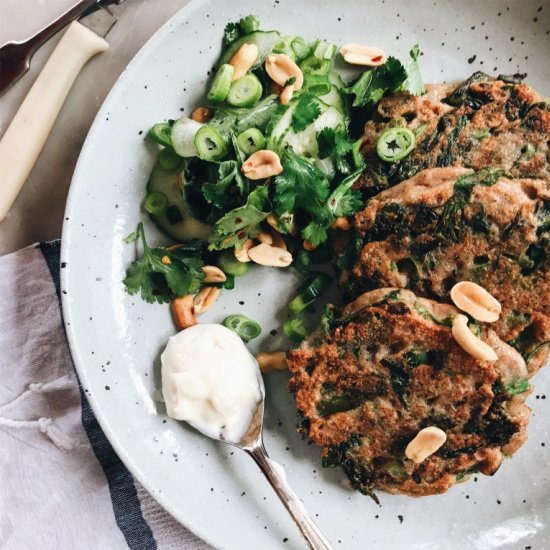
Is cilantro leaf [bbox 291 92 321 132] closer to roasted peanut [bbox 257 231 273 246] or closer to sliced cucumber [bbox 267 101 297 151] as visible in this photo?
sliced cucumber [bbox 267 101 297 151]

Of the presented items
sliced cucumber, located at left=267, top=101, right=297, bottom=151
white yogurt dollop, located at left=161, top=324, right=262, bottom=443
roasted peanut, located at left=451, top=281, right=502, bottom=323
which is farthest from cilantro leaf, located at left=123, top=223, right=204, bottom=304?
roasted peanut, located at left=451, top=281, right=502, bottom=323

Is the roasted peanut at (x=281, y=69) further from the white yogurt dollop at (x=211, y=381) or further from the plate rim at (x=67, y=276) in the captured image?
the white yogurt dollop at (x=211, y=381)

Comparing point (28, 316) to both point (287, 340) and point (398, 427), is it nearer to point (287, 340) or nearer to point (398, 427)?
point (287, 340)

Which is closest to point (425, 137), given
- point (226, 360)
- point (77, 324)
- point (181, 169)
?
point (181, 169)

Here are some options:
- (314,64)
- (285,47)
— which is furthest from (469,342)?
(285,47)

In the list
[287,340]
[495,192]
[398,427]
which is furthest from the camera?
[287,340]

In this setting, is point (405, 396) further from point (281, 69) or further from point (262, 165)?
point (281, 69)
